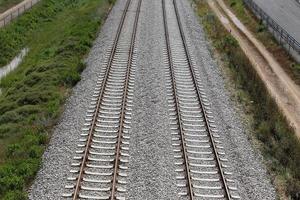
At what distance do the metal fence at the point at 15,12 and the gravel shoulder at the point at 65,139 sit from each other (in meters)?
19.5

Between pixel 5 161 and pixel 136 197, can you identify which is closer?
pixel 136 197

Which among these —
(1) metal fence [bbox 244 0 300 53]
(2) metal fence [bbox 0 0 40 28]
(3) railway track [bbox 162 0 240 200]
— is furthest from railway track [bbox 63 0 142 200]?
(2) metal fence [bbox 0 0 40 28]

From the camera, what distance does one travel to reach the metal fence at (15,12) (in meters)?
49.0

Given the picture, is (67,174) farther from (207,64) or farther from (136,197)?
(207,64)

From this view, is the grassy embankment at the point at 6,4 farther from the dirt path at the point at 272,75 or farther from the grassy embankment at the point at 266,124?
the grassy embankment at the point at 266,124

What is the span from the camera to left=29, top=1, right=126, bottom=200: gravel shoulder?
54.2 ft

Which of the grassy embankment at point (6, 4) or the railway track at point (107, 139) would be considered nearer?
the railway track at point (107, 139)

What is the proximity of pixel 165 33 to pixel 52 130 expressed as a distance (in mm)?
20065

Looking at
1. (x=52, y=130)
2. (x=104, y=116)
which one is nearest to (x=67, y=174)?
(x=52, y=130)

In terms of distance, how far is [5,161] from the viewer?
730 inches

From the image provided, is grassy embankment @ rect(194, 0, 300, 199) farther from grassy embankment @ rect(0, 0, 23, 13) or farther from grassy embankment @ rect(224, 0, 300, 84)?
grassy embankment @ rect(0, 0, 23, 13)

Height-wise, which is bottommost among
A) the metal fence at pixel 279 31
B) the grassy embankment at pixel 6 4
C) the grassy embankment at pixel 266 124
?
the grassy embankment at pixel 6 4

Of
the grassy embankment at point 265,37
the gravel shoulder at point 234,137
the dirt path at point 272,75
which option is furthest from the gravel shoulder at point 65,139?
the grassy embankment at point 265,37

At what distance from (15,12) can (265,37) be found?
25066 mm
